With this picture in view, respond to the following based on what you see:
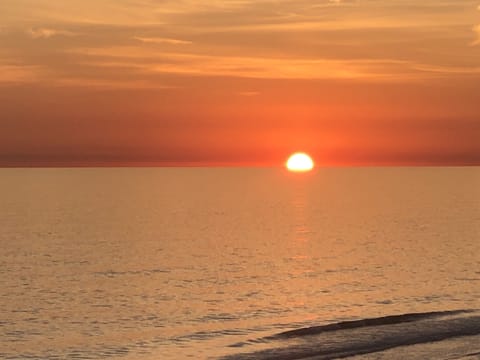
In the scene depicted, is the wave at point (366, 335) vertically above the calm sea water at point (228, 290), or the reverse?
the calm sea water at point (228, 290)

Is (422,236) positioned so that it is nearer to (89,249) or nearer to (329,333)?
(89,249)

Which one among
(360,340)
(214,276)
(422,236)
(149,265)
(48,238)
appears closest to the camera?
(360,340)

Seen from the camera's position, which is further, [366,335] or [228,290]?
[228,290]

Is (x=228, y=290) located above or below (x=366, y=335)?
above

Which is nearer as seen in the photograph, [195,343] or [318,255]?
[195,343]

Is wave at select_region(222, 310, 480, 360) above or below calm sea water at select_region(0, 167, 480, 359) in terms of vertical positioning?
below

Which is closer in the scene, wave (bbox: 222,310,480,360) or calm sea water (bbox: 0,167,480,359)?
wave (bbox: 222,310,480,360)

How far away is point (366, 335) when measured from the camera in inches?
1768

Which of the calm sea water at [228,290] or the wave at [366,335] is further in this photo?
the calm sea water at [228,290]

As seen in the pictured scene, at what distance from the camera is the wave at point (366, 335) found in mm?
41113

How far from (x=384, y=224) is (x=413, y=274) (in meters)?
74.7

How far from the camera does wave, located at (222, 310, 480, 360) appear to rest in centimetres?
4111

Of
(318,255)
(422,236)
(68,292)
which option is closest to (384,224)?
(422,236)

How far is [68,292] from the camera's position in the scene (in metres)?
63.8
